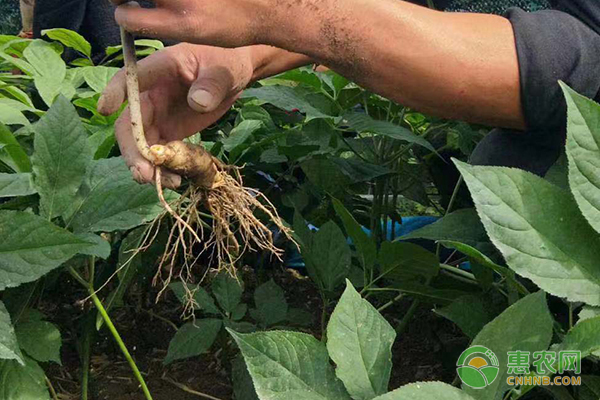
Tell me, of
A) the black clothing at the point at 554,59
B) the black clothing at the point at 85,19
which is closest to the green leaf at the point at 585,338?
the black clothing at the point at 554,59

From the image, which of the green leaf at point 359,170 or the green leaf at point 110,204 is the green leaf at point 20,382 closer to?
the green leaf at point 110,204

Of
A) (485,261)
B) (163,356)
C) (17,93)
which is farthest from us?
(163,356)

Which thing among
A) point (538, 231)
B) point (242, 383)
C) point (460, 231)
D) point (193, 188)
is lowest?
point (242, 383)

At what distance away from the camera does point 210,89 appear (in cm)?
98

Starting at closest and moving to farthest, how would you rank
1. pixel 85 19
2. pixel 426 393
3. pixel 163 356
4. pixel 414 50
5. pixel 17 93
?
1. pixel 426 393
2. pixel 414 50
3. pixel 17 93
4. pixel 163 356
5. pixel 85 19

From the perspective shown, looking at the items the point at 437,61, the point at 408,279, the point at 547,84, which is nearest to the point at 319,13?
the point at 437,61

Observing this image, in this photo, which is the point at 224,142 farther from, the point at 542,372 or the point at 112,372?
the point at 542,372

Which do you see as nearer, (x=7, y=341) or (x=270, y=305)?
(x=7, y=341)

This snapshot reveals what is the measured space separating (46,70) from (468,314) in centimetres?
78

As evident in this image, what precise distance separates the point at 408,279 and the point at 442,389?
16.0 inches

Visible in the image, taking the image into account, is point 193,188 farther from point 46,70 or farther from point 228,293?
point 46,70

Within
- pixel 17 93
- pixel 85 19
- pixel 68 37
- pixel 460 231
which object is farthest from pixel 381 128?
pixel 85 19

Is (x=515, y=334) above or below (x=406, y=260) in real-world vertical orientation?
above

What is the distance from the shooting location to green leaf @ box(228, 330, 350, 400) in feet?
2.16
